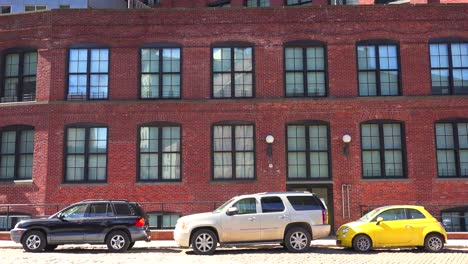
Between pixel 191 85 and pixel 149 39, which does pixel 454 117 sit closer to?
pixel 191 85

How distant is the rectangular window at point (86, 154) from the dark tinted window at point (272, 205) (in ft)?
31.1

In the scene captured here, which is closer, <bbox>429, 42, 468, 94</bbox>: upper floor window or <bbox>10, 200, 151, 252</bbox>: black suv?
<bbox>10, 200, 151, 252</bbox>: black suv

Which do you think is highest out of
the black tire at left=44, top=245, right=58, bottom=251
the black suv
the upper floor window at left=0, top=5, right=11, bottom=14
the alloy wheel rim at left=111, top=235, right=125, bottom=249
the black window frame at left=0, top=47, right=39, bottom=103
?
the upper floor window at left=0, top=5, right=11, bottom=14

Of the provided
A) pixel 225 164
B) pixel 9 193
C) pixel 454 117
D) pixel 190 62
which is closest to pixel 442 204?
pixel 454 117

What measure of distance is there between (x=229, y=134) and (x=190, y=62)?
3812 mm

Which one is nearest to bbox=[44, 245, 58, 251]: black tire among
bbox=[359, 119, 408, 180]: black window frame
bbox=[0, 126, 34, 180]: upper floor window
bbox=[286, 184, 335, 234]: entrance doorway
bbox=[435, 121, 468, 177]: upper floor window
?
bbox=[0, 126, 34, 180]: upper floor window

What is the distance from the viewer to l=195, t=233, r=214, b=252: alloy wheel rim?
52.0 feet

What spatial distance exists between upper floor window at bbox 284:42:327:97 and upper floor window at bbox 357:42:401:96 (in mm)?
1739

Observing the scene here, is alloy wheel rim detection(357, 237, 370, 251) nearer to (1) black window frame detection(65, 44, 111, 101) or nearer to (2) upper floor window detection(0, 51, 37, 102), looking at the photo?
(1) black window frame detection(65, 44, 111, 101)

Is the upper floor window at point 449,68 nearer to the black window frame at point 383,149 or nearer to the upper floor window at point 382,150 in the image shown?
the black window frame at point 383,149

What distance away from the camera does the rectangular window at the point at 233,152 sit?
22.9m

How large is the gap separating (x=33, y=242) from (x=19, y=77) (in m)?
10.4

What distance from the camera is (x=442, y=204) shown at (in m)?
21.9

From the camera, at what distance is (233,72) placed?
77.0ft
